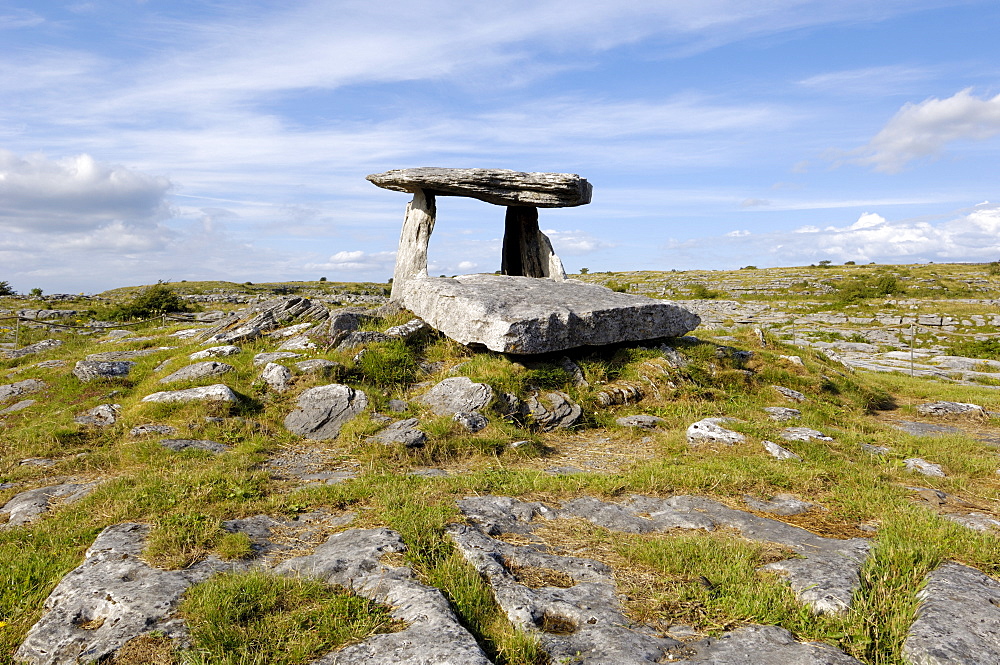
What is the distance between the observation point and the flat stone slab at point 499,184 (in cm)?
1591

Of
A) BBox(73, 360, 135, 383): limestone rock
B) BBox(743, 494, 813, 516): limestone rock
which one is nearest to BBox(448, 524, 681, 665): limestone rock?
BBox(743, 494, 813, 516): limestone rock

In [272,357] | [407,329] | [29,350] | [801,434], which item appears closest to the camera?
[801,434]

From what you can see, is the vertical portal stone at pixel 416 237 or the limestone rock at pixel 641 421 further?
the vertical portal stone at pixel 416 237

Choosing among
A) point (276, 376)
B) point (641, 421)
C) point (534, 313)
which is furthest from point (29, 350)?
point (641, 421)

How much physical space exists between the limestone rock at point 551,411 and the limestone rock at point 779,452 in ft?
10.3

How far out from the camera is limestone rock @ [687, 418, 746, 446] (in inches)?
377

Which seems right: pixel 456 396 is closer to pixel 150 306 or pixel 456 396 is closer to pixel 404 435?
pixel 404 435

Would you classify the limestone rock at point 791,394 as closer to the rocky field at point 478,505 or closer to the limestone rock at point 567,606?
the rocky field at point 478,505

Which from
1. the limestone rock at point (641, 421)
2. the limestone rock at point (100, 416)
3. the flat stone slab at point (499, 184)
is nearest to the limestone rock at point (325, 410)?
the limestone rock at point (100, 416)

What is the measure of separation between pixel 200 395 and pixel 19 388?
17.3 feet

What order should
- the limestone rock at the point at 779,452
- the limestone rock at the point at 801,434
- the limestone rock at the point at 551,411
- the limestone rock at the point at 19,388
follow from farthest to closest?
the limestone rock at the point at 19,388, the limestone rock at the point at 551,411, the limestone rock at the point at 801,434, the limestone rock at the point at 779,452

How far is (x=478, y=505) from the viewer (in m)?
6.64

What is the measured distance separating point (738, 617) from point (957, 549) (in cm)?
258

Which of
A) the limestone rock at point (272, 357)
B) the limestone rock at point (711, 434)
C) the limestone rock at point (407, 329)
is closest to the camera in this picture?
the limestone rock at point (711, 434)
